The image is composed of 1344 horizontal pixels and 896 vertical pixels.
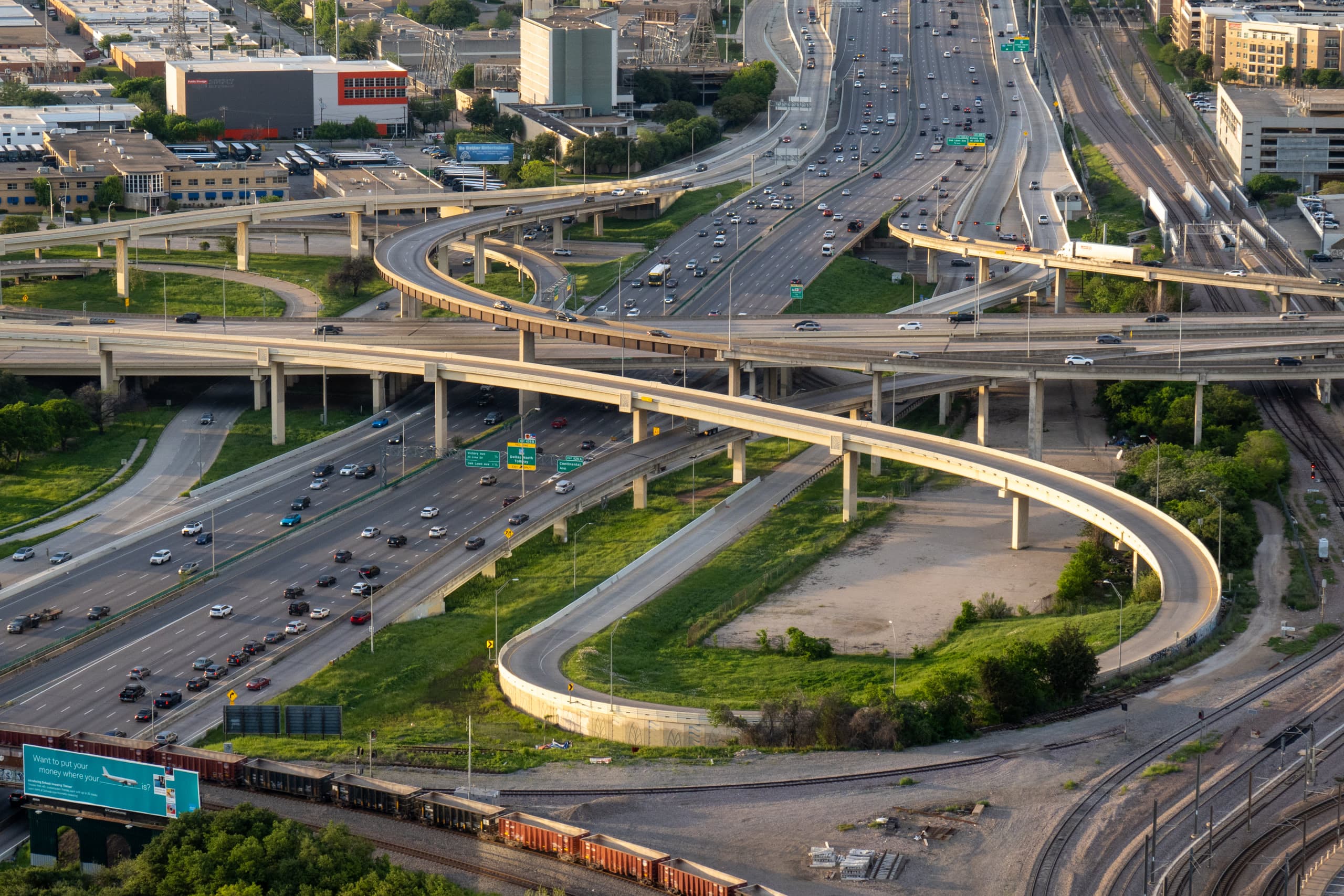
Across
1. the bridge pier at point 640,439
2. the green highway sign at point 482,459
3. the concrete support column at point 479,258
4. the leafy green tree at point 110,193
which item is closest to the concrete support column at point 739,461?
the bridge pier at point 640,439

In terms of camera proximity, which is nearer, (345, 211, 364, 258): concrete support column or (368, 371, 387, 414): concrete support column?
(368, 371, 387, 414): concrete support column

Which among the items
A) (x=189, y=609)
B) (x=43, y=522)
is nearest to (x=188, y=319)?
(x=43, y=522)

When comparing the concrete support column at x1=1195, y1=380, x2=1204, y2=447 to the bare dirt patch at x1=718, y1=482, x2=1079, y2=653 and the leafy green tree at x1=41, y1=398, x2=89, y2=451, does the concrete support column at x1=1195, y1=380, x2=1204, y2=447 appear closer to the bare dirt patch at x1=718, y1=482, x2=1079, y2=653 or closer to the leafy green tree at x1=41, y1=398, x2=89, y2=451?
the bare dirt patch at x1=718, y1=482, x2=1079, y2=653

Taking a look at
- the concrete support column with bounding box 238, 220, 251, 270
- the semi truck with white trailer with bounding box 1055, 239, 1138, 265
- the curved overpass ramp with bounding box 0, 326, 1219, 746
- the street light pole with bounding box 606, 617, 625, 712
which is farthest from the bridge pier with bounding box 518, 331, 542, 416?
the semi truck with white trailer with bounding box 1055, 239, 1138, 265

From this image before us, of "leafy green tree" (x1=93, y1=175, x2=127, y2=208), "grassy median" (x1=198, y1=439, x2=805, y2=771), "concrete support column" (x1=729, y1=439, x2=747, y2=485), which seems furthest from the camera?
"leafy green tree" (x1=93, y1=175, x2=127, y2=208)

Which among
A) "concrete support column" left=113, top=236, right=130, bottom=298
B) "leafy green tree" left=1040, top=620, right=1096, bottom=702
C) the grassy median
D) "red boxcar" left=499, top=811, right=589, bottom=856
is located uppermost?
"concrete support column" left=113, top=236, right=130, bottom=298

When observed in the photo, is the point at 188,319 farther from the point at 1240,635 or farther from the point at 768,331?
the point at 1240,635
